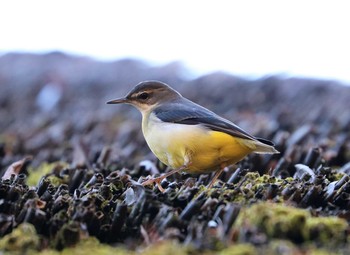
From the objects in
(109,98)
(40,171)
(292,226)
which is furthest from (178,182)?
(109,98)

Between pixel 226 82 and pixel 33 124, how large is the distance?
155 inches

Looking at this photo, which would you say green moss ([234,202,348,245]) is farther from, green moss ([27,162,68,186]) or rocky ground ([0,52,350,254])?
green moss ([27,162,68,186])

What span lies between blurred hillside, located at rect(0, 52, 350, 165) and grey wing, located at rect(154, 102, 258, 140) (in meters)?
1.41

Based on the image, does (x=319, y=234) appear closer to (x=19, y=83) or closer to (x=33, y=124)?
(x=33, y=124)

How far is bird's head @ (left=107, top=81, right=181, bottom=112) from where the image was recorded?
6359mm

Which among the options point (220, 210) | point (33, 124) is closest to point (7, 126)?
point (33, 124)

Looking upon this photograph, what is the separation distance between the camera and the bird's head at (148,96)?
6.36 metres

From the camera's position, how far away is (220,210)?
340 centimetres

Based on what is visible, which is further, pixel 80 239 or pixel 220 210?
pixel 220 210

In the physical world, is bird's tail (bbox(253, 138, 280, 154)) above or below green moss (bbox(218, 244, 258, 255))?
below

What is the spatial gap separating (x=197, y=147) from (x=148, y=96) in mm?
1279

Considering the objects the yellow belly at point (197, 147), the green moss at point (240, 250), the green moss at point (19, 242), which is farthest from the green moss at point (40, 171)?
the green moss at point (240, 250)

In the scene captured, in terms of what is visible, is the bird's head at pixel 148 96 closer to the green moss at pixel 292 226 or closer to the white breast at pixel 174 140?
the white breast at pixel 174 140

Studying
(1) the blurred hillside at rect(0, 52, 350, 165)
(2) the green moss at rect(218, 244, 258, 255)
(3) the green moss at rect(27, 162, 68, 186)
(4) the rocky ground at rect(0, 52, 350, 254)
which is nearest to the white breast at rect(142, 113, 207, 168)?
(4) the rocky ground at rect(0, 52, 350, 254)
